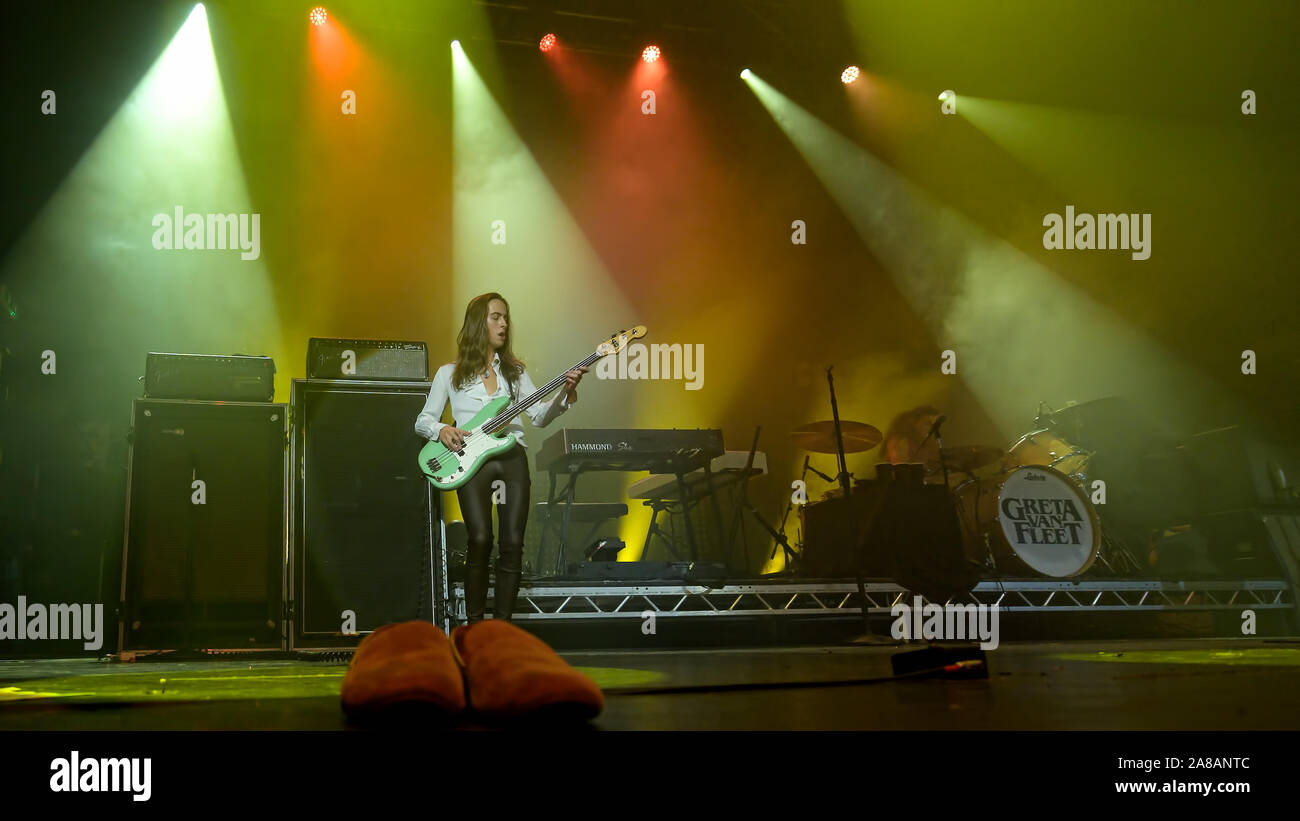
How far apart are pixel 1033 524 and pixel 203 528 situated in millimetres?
4249

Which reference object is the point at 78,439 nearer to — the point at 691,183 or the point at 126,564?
the point at 126,564

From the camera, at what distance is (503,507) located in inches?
150

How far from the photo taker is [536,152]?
696cm

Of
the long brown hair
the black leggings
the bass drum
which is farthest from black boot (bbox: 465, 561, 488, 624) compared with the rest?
the bass drum

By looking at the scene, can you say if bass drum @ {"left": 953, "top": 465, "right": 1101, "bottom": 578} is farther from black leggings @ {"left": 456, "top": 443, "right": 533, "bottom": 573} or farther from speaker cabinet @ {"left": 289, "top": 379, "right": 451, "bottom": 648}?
speaker cabinet @ {"left": 289, "top": 379, "right": 451, "bottom": 648}

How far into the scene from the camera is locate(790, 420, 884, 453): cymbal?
231 inches

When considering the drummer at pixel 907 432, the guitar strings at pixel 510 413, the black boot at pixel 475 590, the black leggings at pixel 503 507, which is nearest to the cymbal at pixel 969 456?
the drummer at pixel 907 432

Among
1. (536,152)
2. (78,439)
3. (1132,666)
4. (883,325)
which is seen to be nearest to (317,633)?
(78,439)

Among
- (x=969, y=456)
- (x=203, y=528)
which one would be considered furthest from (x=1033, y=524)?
(x=203, y=528)

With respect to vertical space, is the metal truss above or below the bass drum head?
below

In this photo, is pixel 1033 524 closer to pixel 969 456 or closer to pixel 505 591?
pixel 969 456

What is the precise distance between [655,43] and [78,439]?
4755 millimetres

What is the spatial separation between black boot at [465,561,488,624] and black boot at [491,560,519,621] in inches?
2.3
